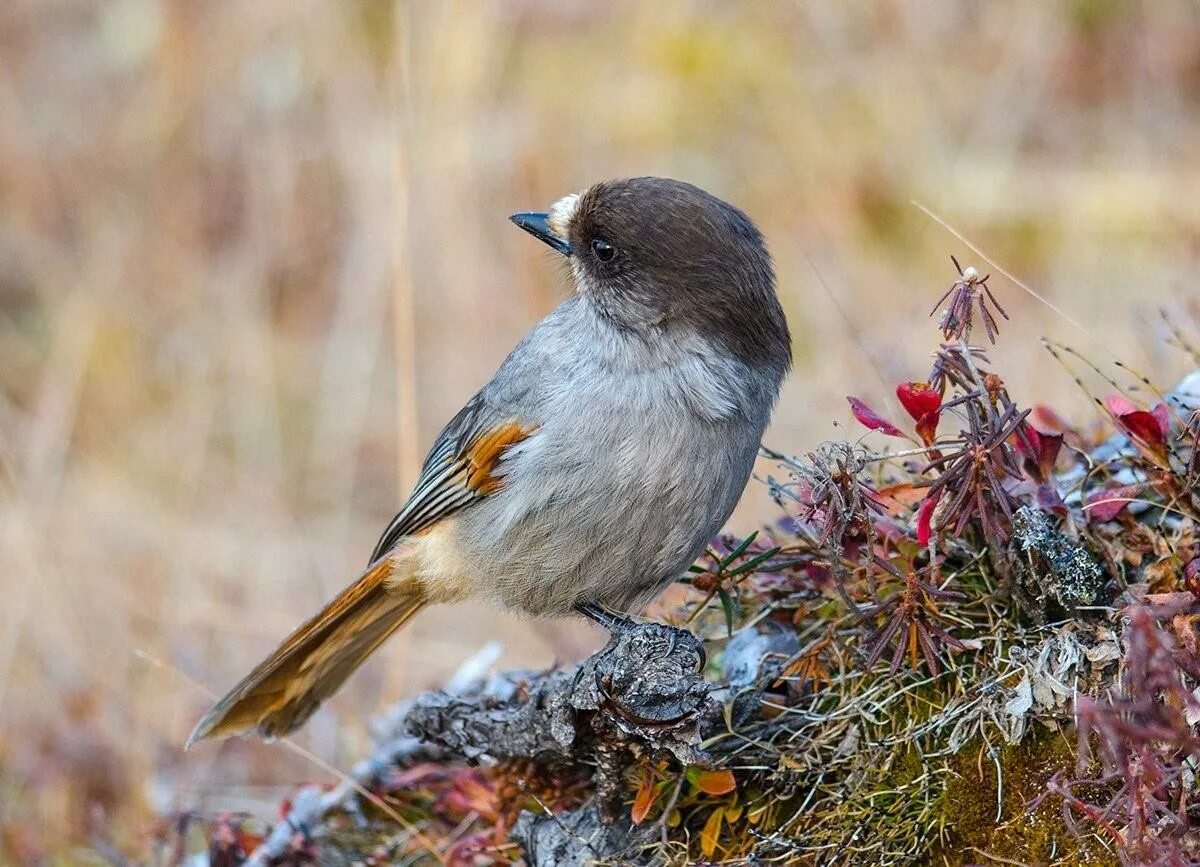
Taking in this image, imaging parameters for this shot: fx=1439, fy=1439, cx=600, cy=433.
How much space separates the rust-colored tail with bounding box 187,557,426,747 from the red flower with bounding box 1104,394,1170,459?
7.17 feet

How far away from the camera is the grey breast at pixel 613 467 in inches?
148

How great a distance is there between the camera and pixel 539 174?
31.8 ft

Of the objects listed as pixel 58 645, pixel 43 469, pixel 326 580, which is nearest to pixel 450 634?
pixel 326 580

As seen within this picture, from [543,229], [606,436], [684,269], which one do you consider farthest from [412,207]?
[606,436]

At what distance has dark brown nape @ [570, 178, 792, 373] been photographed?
3926 millimetres

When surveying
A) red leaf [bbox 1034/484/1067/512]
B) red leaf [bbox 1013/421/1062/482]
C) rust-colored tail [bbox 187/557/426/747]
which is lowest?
rust-colored tail [bbox 187/557/426/747]

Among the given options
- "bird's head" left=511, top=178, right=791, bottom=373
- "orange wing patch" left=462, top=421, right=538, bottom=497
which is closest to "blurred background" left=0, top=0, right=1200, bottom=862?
"orange wing patch" left=462, top=421, right=538, bottom=497

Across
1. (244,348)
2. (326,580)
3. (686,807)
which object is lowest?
(686,807)

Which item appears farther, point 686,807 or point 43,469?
point 43,469

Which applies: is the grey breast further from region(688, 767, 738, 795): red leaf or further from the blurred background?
the blurred background

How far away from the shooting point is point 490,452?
164 inches

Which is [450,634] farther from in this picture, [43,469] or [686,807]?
[686,807]

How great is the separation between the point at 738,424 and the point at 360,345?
5.83 m

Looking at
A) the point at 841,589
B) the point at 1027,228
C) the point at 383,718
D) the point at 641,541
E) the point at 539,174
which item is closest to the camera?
the point at 841,589
